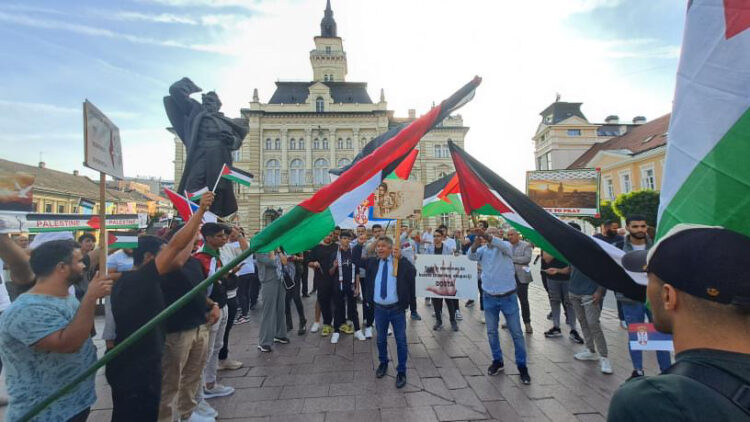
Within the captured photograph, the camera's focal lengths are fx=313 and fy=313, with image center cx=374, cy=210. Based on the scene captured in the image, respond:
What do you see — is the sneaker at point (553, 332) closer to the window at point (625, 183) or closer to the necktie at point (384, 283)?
the necktie at point (384, 283)

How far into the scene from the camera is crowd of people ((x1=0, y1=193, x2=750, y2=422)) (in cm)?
182

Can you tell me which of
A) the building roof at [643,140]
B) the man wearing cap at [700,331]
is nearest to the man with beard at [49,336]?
the man wearing cap at [700,331]

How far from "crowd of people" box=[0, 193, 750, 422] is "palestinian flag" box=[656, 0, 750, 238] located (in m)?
0.42

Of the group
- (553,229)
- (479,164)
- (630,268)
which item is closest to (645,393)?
(630,268)

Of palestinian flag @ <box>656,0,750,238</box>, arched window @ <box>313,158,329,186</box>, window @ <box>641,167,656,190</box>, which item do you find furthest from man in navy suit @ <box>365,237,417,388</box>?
arched window @ <box>313,158,329,186</box>

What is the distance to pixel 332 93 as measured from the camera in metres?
46.2

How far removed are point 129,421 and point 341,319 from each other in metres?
4.31

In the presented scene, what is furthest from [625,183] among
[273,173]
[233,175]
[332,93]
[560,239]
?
[273,173]

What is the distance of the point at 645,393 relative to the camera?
2.94 ft

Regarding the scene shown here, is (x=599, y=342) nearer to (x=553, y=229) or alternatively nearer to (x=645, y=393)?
(x=553, y=229)

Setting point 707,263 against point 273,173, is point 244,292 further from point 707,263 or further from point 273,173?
point 273,173

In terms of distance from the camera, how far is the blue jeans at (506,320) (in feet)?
13.7

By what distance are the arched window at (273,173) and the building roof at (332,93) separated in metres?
9.58

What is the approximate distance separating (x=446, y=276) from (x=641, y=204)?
21218 mm
